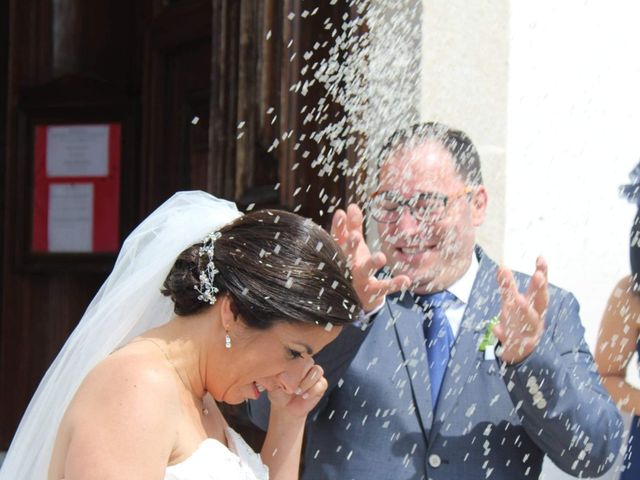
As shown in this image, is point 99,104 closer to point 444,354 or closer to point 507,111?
point 507,111

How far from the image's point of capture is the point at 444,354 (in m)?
3.36

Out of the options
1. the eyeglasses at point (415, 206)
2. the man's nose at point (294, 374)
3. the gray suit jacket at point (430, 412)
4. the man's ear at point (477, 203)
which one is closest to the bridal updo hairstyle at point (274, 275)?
the man's nose at point (294, 374)

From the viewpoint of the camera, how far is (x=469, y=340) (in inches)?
131

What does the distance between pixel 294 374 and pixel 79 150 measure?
11.2ft

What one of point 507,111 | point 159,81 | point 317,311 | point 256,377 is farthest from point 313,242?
point 159,81

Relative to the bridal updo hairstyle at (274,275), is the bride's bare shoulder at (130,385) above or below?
below

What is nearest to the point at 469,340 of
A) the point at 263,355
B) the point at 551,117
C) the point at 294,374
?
the point at 294,374

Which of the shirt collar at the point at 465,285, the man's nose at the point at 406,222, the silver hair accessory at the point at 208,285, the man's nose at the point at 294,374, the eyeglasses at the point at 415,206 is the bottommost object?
the man's nose at the point at 294,374

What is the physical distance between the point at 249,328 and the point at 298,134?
1.55 m

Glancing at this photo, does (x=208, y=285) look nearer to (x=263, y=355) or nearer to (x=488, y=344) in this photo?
(x=263, y=355)

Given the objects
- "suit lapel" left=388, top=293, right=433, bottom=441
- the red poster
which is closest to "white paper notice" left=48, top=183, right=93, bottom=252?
the red poster

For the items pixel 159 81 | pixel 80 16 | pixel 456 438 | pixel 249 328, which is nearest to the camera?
pixel 249 328

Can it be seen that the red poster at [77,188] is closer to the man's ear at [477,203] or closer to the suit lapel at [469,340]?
the man's ear at [477,203]

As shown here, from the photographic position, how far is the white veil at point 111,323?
9.46ft
